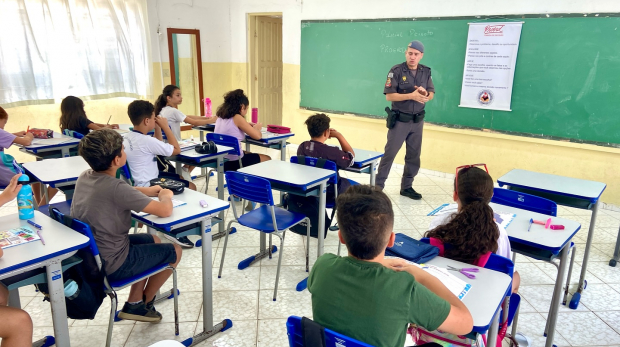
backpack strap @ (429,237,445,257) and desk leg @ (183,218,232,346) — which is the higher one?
backpack strap @ (429,237,445,257)

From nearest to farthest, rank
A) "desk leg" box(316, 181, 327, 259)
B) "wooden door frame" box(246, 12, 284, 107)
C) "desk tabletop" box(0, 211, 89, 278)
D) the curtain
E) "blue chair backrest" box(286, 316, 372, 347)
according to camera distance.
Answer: "blue chair backrest" box(286, 316, 372, 347) < "desk tabletop" box(0, 211, 89, 278) < "desk leg" box(316, 181, 327, 259) < the curtain < "wooden door frame" box(246, 12, 284, 107)

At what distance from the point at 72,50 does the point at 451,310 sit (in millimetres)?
6412

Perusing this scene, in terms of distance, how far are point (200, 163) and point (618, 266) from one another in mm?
3496

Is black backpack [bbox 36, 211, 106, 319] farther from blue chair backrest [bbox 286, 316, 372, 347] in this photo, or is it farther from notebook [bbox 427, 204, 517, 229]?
notebook [bbox 427, 204, 517, 229]

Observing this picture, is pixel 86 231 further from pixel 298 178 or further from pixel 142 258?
pixel 298 178

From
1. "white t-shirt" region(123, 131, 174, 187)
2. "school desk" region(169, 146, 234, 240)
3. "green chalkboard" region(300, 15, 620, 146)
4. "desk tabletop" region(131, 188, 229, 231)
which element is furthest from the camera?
"green chalkboard" region(300, 15, 620, 146)

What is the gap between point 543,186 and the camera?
3074 mm

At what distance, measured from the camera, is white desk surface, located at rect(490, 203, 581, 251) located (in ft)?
7.09

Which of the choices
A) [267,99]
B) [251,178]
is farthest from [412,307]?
[267,99]

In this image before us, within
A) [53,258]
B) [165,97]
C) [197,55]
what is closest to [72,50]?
[197,55]

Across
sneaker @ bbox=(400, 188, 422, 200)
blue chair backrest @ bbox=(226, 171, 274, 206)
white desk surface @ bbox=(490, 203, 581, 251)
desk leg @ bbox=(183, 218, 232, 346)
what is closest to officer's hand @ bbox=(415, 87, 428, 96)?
sneaker @ bbox=(400, 188, 422, 200)

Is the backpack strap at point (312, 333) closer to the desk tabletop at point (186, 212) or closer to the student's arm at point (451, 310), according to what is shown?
the student's arm at point (451, 310)

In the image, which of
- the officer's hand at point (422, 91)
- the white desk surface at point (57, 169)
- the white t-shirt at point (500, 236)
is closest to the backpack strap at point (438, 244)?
the white t-shirt at point (500, 236)

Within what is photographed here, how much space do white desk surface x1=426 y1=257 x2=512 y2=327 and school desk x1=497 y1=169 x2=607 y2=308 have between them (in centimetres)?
150
